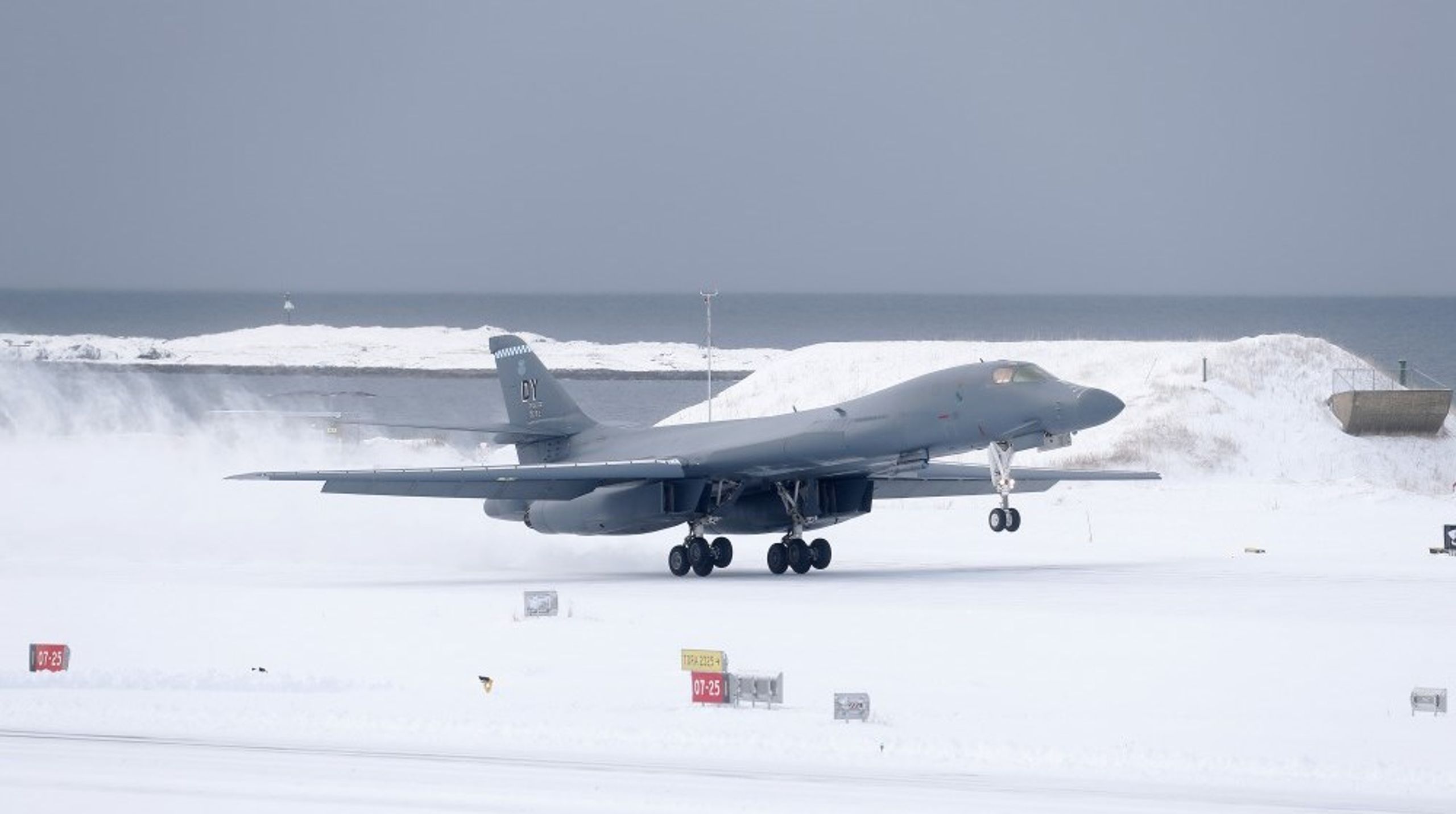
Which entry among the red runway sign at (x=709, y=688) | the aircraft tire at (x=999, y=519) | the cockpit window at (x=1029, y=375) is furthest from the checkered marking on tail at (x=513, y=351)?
the red runway sign at (x=709, y=688)

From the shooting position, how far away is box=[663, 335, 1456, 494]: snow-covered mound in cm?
4362

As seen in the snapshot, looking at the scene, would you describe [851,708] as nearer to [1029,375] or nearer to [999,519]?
[999,519]

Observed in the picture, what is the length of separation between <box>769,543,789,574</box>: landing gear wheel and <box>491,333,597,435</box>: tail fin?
4.63 m

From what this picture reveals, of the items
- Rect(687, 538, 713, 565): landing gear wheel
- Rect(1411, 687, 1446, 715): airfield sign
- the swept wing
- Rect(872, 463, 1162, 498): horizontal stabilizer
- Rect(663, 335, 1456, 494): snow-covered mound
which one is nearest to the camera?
Rect(1411, 687, 1446, 715): airfield sign

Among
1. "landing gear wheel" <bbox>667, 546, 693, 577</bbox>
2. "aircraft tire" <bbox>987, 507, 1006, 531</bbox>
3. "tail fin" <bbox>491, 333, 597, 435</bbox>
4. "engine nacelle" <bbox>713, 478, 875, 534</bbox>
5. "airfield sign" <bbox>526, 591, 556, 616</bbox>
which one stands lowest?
"airfield sign" <bbox>526, 591, 556, 616</bbox>

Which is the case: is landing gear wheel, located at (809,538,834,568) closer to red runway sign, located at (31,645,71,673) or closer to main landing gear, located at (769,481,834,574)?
main landing gear, located at (769,481,834,574)

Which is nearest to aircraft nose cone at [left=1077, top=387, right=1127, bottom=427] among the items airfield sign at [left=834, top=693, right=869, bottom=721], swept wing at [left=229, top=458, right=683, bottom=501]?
swept wing at [left=229, top=458, right=683, bottom=501]

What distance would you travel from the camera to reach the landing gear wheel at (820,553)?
2939cm

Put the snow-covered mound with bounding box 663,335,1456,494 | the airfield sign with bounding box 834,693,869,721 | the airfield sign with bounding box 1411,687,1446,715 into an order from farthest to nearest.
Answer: the snow-covered mound with bounding box 663,335,1456,494, the airfield sign with bounding box 1411,687,1446,715, the airfield sign with bounding box 834,693,869,721

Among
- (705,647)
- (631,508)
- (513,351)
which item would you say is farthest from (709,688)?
(513,351)

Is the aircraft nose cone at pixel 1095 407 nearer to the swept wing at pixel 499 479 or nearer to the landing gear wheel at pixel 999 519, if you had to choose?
the landing gear wheel at pixel 999 519

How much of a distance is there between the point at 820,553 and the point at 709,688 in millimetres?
13417

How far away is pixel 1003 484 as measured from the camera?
86.6ft

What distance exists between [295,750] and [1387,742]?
315 inches
